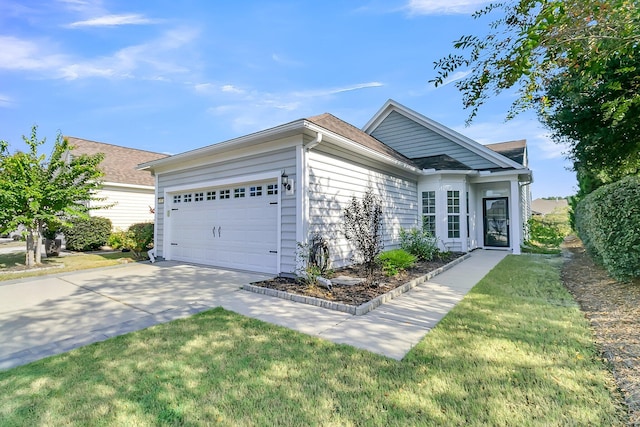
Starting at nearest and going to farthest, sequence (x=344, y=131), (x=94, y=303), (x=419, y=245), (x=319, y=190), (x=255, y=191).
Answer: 1. (x=94, y=303)
2. (x=319, y=190)
3. (x=255, y=191)
4. (x=344, y=131)
5. (x=419, y=245)

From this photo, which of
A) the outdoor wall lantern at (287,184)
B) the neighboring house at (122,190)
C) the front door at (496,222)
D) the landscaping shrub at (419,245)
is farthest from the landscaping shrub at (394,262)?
the neighboring house at (122,190)

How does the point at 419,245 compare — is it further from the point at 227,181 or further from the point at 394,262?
the point at 227,181

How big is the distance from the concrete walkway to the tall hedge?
7.39 ft

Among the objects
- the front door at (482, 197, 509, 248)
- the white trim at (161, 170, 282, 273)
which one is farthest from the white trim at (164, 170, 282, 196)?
the front door at (482, 197, 509, 248)

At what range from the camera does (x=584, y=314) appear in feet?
13.3

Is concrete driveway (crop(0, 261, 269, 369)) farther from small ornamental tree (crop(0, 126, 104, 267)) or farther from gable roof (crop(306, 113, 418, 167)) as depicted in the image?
gable roof (crop(306, 113, 418, 167))

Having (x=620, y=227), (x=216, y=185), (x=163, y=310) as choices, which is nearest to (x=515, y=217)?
(x=620, y=227)

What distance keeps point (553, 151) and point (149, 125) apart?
17.3 metres

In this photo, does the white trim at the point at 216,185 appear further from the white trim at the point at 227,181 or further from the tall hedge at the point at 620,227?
the tall hedge at the point at 620,227

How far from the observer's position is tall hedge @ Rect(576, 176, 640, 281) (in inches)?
178

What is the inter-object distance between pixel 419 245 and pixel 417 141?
6.25 metres

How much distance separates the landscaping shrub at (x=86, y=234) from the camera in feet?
40.3

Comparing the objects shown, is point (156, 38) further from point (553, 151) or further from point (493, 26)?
point (553, 151)

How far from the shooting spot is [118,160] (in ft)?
53.0
